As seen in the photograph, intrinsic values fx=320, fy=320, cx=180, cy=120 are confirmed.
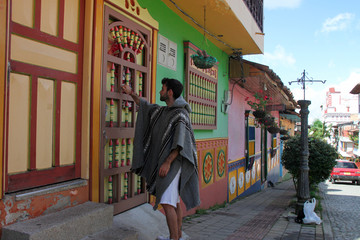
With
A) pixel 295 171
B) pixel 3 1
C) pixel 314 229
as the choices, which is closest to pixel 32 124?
pixel 3 1

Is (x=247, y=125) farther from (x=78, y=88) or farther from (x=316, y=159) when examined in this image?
(x=78, y=88)

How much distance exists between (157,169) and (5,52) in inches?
68.7

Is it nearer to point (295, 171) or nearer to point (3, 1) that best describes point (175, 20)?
point (3, 1)

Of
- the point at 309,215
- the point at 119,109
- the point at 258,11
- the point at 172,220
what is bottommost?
the point at 309,215

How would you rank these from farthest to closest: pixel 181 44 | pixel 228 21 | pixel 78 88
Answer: pixel 228 21 → pixel 181 44 → pixel 78 88

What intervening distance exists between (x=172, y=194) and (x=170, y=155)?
39cm

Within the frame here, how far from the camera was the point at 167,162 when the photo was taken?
122 inches

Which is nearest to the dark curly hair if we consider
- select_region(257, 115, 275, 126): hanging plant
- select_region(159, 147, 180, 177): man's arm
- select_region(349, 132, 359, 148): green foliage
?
select_region(159, 147, 180, 177): man's arm

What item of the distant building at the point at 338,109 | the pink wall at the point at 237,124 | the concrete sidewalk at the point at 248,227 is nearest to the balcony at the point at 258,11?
the pink wall at the point at 237,124

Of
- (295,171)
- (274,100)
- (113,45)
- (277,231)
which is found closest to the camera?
(113,45)

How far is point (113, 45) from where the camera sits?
3951 mm

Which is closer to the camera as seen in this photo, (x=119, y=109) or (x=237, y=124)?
(x=119, y=109)

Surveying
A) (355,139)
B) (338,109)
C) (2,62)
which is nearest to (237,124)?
(2,62)

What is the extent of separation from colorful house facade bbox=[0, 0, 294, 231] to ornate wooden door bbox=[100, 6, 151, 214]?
12mm
